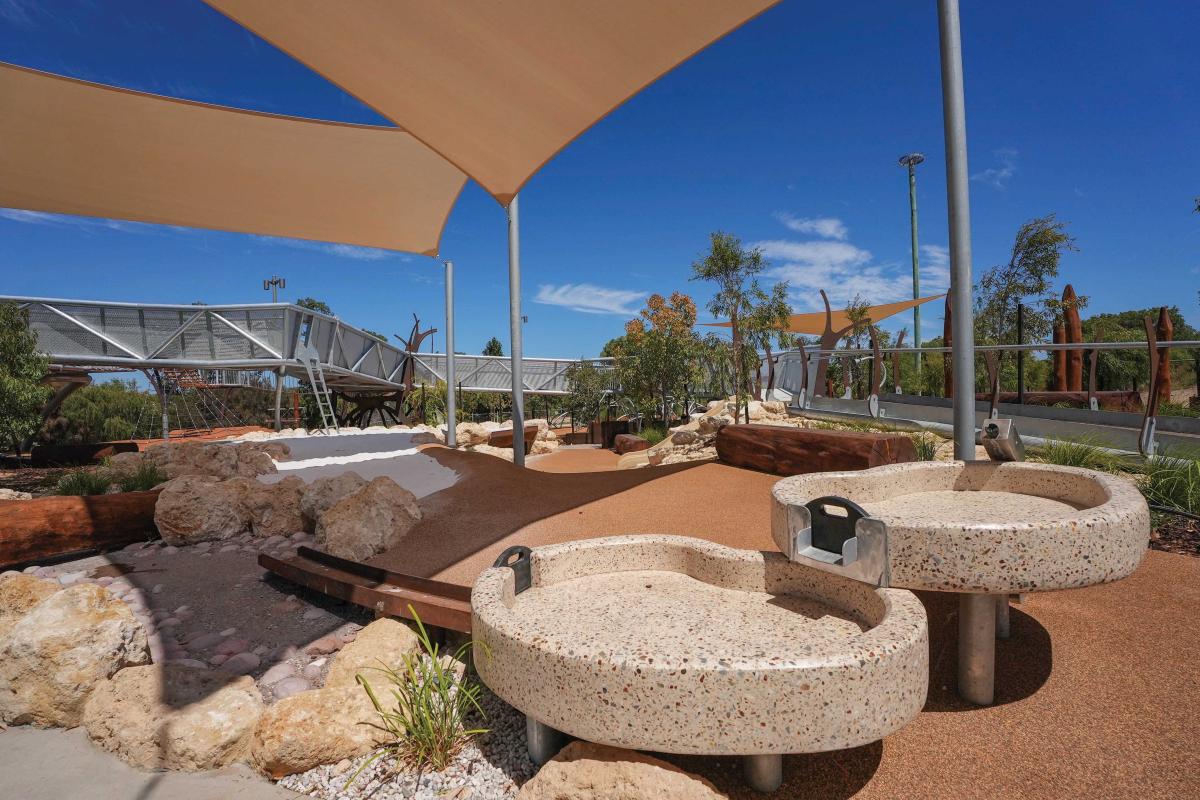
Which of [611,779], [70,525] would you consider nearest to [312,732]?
[611,779]

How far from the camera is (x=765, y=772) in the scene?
1.57 meters

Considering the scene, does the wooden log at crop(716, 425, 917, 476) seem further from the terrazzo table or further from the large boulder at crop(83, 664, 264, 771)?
the large boulder at crop(83, 664, 264, 771)

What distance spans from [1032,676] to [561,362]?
21.3 meters

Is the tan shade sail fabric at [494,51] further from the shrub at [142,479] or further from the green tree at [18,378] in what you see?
the green tree at [18,378]

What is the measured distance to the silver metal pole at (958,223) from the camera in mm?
2980

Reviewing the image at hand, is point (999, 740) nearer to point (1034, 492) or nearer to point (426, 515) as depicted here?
point (1034, 492)

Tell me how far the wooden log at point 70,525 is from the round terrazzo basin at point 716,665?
427 centimetres

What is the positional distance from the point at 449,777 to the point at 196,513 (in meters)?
3.77

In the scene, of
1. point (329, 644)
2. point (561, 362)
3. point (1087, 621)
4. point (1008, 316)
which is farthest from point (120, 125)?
point (561, 362)

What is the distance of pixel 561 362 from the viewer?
23016 mm

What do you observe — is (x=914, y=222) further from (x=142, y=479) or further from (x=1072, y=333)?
A: (x=142, y=479)

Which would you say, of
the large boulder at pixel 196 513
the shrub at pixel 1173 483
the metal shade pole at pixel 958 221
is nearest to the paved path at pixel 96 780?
the large boulder at pixel 196 513

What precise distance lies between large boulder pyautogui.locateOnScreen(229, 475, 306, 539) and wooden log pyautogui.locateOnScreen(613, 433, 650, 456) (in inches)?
252

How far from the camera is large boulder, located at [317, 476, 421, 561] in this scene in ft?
13.2
